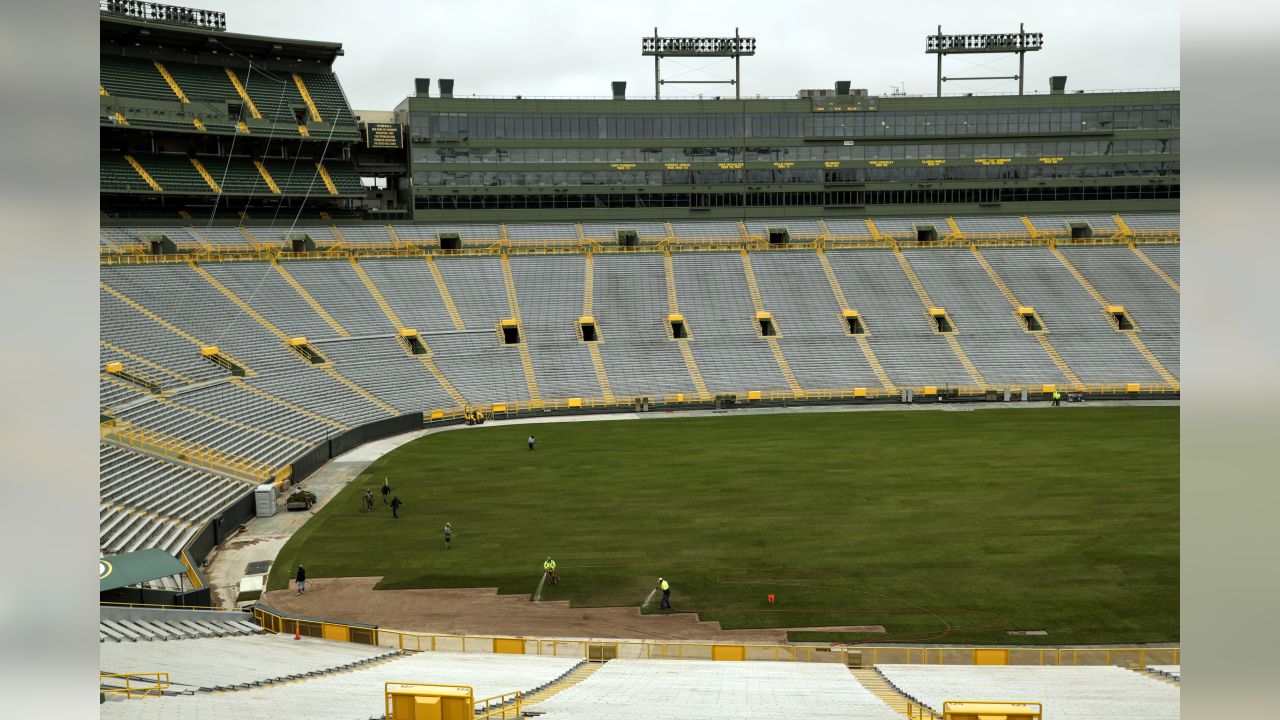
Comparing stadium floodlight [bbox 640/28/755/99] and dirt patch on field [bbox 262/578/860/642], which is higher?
stadium floodlight [bbox 640/28/755/99]

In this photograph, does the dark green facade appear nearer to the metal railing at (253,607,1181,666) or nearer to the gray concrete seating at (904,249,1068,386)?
the gray concrete seating at (904,249,1068,386)

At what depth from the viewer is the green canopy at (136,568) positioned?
2291cm

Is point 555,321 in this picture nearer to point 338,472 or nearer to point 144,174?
point 338,472

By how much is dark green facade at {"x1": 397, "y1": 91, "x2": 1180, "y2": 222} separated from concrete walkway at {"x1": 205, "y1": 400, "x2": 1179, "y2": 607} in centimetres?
2694

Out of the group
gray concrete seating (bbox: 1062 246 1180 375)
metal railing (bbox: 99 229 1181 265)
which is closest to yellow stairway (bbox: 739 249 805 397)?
metal railing (bbox: 99 229 1181 265)

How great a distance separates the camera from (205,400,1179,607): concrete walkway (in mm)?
29750

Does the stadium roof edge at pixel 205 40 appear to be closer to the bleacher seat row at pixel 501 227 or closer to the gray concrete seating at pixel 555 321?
the bleacher seat row at pixel 501 227

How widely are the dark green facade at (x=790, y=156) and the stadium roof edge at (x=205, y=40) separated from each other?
7903 mm

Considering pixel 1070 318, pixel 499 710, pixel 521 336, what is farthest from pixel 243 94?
pixel 499 710

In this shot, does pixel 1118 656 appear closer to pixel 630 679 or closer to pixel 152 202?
pixel 630 679

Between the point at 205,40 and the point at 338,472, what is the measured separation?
4890 centimetres

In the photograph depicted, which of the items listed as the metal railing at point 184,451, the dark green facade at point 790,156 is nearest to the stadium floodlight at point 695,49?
the dark green facade at point 790,156
